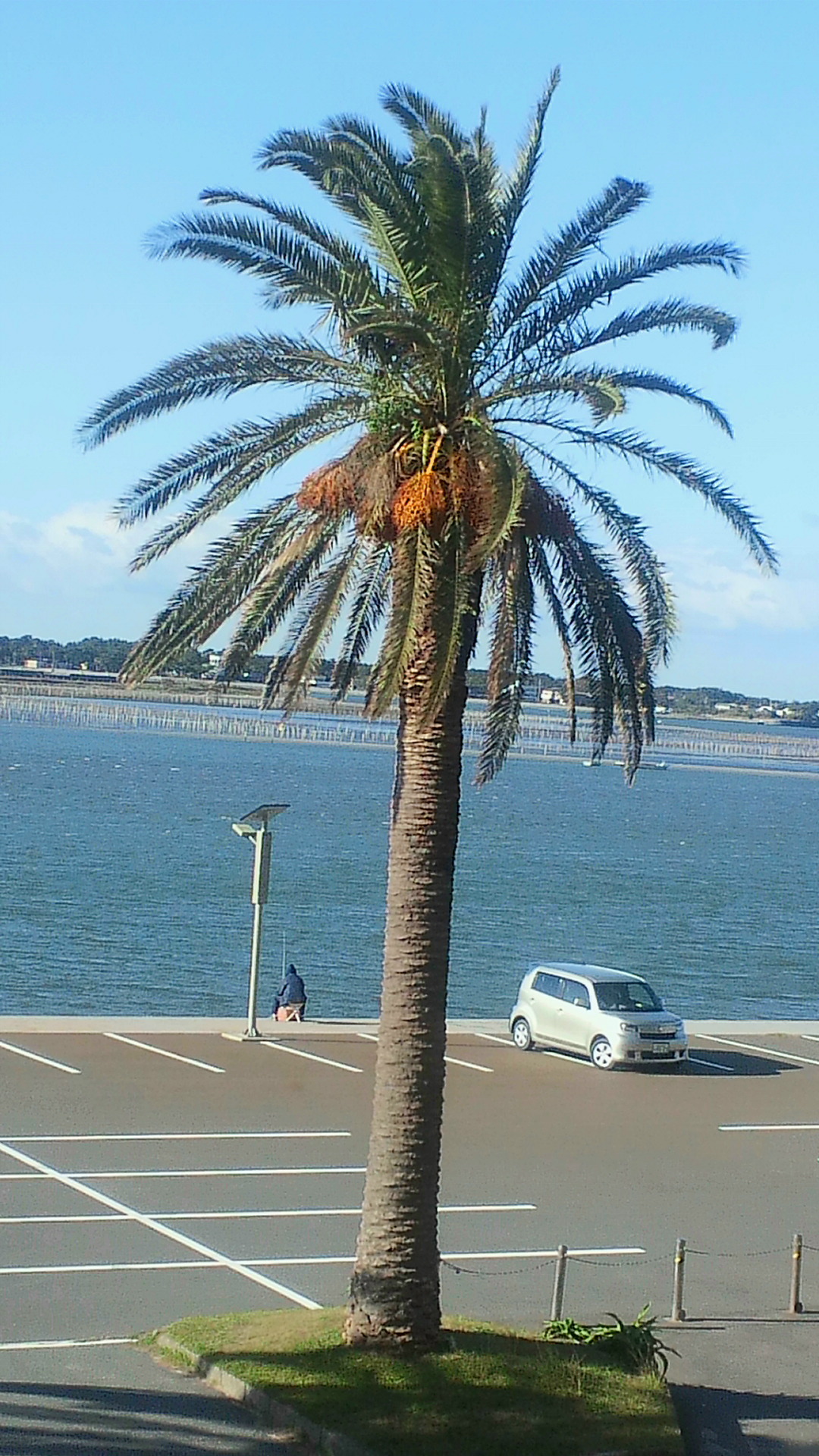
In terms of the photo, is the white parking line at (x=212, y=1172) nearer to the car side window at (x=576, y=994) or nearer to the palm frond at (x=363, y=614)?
the palm frond at (x=363, y=614)

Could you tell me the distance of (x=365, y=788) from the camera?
146 meters

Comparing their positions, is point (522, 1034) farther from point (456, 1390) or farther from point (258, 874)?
point (456, 1390)

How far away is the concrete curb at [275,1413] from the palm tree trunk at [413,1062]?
108 centimetres

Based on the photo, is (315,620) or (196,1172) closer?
(315,620)

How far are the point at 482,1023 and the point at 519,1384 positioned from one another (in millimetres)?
21952

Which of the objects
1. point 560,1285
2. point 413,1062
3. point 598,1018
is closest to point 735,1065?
point 598,1018

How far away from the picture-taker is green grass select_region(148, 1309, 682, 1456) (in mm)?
11164

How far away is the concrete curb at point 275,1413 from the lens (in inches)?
429

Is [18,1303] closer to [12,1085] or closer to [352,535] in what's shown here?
[352,535]

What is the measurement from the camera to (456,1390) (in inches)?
467

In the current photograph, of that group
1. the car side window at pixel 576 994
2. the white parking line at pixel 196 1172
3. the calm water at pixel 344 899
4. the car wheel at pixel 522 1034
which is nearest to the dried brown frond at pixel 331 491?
the white parking line at pixel 196 1172

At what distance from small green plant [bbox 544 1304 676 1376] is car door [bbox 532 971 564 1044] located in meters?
16.9

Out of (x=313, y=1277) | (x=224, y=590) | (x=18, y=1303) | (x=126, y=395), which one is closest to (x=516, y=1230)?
(x=313, y=1277)

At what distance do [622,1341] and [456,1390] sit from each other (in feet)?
5.51
